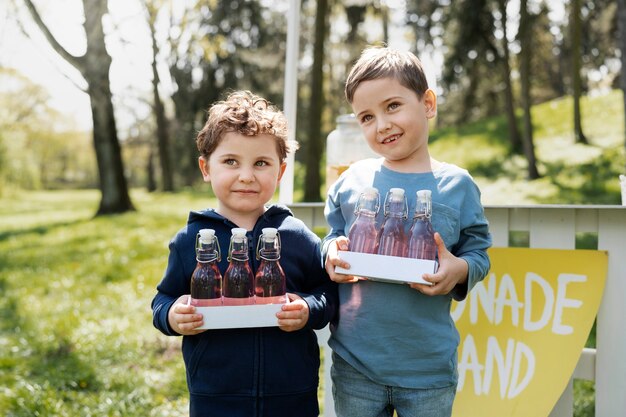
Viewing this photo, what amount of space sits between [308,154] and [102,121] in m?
4.92

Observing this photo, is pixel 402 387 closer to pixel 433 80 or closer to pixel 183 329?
pixel 183 329

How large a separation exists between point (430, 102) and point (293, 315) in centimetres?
77

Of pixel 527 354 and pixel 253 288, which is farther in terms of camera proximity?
pixel 527 354

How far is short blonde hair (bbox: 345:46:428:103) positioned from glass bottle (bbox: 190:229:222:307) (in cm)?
63

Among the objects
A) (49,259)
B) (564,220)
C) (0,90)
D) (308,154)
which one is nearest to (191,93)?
(0,90)

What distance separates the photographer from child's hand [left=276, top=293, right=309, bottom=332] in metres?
1.66

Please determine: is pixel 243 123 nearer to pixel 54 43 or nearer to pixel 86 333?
pixel 86 333

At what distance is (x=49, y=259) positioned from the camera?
822 centimetres

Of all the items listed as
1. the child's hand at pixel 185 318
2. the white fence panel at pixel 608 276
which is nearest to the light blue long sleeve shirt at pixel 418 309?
the child's hand at pixel 185 318

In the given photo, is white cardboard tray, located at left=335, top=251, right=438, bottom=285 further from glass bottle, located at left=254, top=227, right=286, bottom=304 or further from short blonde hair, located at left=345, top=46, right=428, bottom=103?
short blonde hair, located at left=345, top=46, right=428, bottom=103

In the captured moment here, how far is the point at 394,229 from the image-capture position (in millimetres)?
1712

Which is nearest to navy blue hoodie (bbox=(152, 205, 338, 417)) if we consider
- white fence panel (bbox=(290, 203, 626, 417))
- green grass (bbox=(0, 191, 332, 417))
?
white fence panel (bbox=(290, 203, 626, 417))

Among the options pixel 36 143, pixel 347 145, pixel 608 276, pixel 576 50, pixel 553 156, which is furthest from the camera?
pixel 36 143

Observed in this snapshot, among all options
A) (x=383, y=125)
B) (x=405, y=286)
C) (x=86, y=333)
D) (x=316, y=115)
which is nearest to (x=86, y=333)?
(x=86, y=333)
